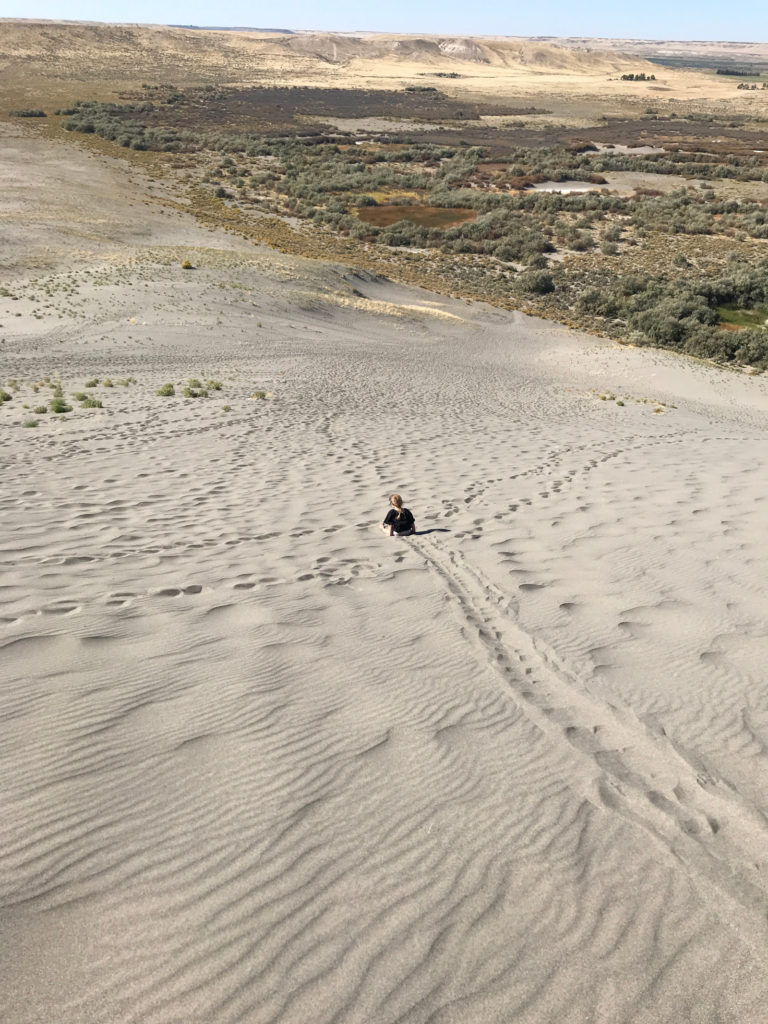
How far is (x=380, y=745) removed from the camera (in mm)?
3863

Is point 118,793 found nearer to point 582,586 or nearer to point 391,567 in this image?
point 391,567

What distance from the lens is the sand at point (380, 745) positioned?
258cm

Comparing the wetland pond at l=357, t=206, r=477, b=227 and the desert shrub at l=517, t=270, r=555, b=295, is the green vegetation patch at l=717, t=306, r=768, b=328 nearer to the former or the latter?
the desert shrub at l=517, t=270, r=555, b=295

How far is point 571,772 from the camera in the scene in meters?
3.72

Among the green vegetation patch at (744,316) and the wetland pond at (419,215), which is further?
the wetland pond at (419,215)

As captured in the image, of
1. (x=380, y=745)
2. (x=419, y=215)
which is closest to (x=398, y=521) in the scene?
(x=380, y=745)

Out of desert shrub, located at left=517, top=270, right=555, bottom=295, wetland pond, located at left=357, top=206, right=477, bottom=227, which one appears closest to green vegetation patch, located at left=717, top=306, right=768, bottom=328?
desert shrub, located at left=517, top=270, right=555, bottom=295

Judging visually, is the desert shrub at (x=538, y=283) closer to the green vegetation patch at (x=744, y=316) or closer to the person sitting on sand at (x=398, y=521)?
the green vegetation patch at (x=744, y=316)

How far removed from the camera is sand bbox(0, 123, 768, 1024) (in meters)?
2.58

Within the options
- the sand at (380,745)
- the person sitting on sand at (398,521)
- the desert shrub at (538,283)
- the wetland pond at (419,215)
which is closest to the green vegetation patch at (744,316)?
the desert shrub at (538,283)

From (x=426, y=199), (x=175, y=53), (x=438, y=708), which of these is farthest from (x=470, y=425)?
(x=175, y=53)

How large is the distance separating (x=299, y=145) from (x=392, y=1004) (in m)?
77.5

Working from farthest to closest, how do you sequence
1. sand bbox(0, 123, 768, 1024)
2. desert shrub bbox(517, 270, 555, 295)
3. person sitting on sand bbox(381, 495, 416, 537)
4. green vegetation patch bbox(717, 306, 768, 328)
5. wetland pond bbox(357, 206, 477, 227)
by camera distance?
wetland pond bbox(357, 206, 477, 227) < desert shrub bbox(517, 270, 555, 295) < green vegetation patch bbox(717, 306, 768, 328) < person sitting on sand bbox(381, 495, 416, 537) < sand bbox(0, 123, 768, 1024)

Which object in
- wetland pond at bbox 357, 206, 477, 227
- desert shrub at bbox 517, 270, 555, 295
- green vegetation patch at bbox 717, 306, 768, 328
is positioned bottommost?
green vegetation patch at bbox 717, 306, 768, 328
